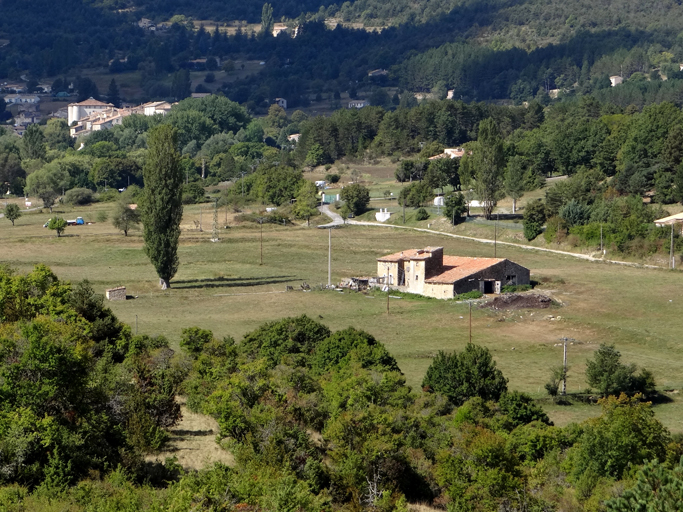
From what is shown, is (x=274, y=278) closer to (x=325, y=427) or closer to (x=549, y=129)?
(x=325, y=427)

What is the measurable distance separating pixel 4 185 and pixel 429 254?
86.5 m

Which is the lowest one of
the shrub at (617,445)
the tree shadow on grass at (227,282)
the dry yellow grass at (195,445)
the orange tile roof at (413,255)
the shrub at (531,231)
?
the dry yellow grass at (195,445)

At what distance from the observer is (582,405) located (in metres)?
40.8

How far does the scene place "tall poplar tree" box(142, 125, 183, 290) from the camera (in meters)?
63.1

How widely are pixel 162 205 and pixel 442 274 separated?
1652cm

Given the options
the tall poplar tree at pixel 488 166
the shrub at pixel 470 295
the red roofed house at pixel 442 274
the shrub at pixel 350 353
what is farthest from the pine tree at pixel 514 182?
the shrub at pixel 350 353

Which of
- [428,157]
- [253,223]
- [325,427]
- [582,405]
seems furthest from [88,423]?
[428,157]

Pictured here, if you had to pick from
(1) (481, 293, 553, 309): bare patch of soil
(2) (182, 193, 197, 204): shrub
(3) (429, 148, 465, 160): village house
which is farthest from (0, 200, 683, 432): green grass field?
(3) (429, 148, 465, 160): village house

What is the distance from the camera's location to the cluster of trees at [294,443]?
25734 millimetres

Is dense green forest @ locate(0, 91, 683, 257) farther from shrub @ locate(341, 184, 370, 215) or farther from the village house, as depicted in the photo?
shrub @ locate(341, 184, 370, 215)

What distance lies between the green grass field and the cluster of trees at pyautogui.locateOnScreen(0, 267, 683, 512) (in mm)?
6215

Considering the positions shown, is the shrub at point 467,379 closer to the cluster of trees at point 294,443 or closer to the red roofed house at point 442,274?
the cluster of trees at point 294,443

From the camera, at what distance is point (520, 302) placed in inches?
2325

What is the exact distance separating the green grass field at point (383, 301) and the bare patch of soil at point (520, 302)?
3.19ft
